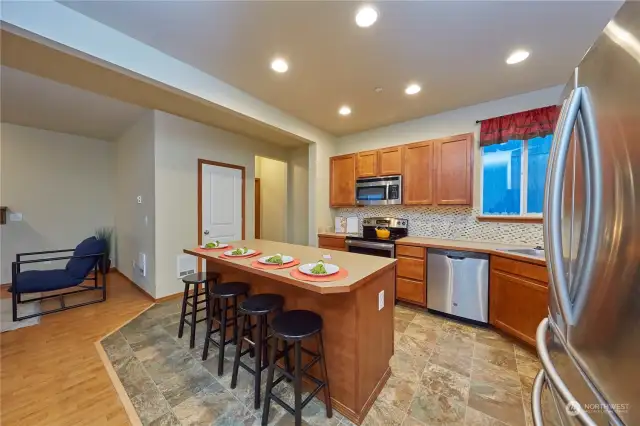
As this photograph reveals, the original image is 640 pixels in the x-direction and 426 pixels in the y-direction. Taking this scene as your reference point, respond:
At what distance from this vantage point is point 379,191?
3.71 metres

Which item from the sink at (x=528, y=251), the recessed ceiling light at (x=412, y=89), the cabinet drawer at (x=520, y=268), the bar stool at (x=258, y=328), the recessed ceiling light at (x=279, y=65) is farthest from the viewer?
the recessed ceiling light at (x=412, y=89)

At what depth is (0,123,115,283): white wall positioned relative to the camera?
395 cm

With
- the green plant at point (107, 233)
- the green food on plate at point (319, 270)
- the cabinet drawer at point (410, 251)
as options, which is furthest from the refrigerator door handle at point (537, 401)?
the green plant at point (107, 233)

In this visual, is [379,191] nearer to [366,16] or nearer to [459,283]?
[459,283]

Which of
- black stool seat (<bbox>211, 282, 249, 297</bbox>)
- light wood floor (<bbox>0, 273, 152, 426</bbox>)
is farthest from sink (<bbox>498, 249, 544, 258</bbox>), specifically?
light wood floor (<bbox>0, 273, 152, 426</bbox>)

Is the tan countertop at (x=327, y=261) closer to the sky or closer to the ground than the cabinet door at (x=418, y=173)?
closer to the ground

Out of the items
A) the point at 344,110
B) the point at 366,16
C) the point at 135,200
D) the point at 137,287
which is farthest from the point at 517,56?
the point at 137,287

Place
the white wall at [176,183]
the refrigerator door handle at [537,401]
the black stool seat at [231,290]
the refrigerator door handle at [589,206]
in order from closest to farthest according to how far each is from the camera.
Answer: the refrigerator door handle at [589,206] → the refrigerator door handle at [537,401] → the black stool seat at [231,290] → the white wall at [176,183]

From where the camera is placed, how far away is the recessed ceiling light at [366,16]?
168 centimetres

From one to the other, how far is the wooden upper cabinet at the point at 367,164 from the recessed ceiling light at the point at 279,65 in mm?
1897

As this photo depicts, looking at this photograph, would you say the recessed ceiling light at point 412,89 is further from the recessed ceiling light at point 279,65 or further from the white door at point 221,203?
the white door at point 221,203

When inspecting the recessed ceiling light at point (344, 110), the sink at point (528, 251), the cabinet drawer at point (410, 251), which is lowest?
the cabinet drawer at point (410, 251)

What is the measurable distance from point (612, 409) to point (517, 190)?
3.19 meters

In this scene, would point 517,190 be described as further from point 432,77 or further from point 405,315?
point 405,315
